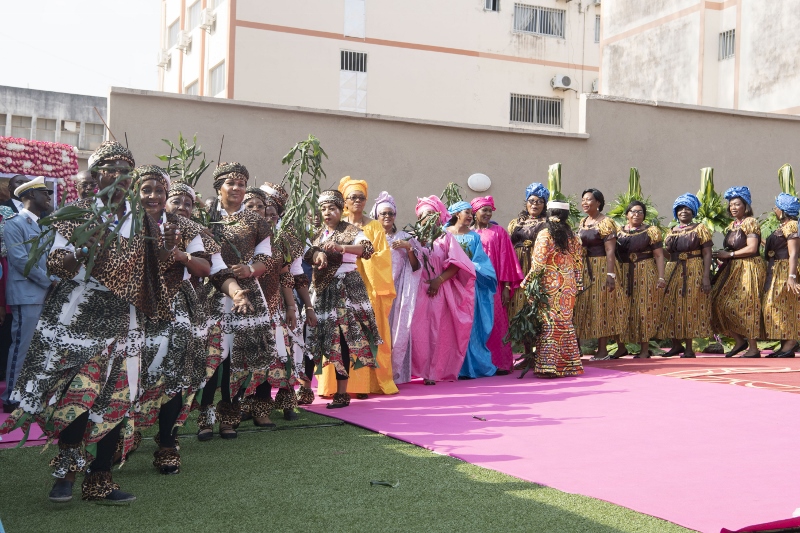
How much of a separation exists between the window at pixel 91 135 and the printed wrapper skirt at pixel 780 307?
2512cm

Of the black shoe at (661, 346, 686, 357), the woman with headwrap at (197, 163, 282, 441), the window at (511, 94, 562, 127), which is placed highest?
the window at (511, 94, 562, 127)

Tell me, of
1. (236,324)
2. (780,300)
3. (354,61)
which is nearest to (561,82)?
(354,61)

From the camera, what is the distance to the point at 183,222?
5.16 meters

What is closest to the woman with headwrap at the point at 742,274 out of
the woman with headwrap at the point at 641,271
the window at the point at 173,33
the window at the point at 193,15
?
the woman with headwrap at the point at 641,271

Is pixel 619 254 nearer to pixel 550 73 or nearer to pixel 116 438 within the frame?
pixel 116 438

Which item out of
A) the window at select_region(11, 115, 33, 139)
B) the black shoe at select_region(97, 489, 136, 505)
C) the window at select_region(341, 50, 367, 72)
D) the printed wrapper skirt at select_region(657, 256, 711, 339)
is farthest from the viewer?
the window at select_region(11, 115, 33, 139)

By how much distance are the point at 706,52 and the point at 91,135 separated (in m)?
20.4

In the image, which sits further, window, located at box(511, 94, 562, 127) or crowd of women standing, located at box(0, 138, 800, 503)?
window, located at box(511, 94, 562, 127)

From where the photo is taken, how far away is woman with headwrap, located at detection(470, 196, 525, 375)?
33.1 feet

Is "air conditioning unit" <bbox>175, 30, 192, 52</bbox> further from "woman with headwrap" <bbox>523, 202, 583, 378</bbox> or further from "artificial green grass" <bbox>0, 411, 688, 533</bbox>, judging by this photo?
"artificial green grass" <bbox>0, 411, 688, 533</bbox>

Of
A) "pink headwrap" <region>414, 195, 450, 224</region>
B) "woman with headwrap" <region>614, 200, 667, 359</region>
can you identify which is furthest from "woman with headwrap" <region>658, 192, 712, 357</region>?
"pink headwrap" <region>414, 195, 450, 224</region>

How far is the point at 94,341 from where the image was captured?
4469mm

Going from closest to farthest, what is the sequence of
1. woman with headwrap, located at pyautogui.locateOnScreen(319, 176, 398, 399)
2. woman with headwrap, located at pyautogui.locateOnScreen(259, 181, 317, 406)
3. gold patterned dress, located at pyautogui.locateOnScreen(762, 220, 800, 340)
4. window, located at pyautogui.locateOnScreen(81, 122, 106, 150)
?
→ woman with headwrap, located at pyautogui.locateOnScreen(259, 181, 317, 406), woman with headwrap, located at pyautogui.locateOnScreen(319, 176, 398, 399), gold patterned dress, located at pyautogui.locateOnScreen(762, 220, 800, 340), window, located at pyautogui.locateOnScreen(81, 122, 106, 150)

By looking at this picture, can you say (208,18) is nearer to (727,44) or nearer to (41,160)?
(727,44)
